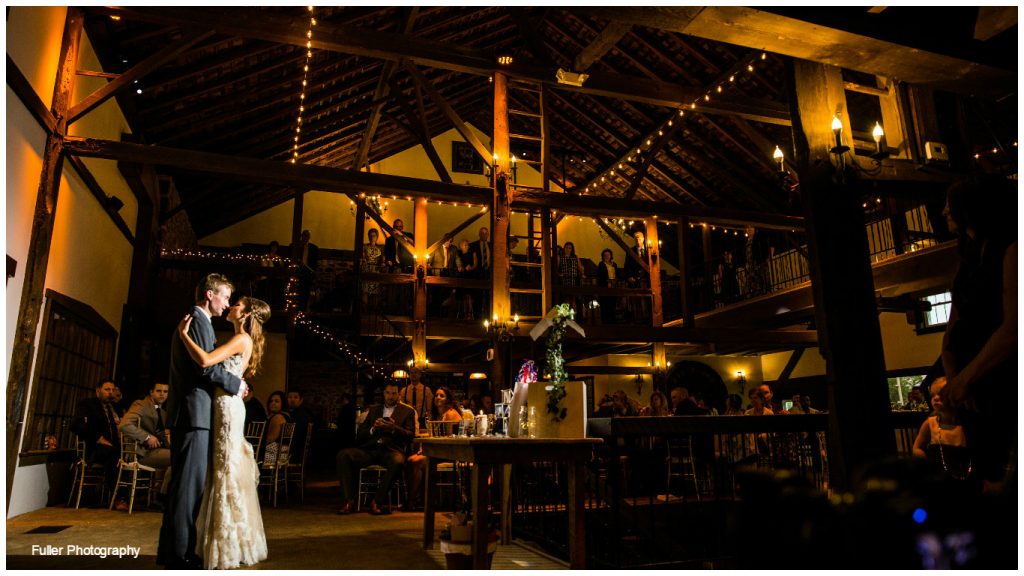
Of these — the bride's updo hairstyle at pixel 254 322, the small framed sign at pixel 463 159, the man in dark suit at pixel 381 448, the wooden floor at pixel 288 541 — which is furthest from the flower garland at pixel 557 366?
the small framed sign at pixel 463 159

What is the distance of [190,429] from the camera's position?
3.03 metres

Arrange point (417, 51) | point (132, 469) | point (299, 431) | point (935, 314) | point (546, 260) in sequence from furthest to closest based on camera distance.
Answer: point (935, 314) < point (546, 260) < point (417, 51) < point (299, 431) < point (132, 469)

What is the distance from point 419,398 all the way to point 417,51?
17.7 feet

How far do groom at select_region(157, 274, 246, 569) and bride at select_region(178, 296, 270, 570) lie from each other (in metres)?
0.05

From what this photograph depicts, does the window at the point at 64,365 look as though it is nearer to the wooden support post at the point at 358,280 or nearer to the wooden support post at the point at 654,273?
the wooden support post at the point at 358,280

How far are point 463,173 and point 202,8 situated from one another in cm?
975

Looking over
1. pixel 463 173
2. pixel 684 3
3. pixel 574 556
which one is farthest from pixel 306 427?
pixel 463 173

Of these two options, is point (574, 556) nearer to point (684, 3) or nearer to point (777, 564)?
point (777, 564)

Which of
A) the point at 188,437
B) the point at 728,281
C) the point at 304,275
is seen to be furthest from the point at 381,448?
the point at 728,281

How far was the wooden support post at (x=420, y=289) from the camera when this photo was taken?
423 inches

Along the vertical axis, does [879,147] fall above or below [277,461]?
above

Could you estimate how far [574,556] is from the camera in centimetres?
322

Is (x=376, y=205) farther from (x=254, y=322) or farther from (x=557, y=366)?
Answer: (x=557, y=366)

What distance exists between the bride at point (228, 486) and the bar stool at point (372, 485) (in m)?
3.40
